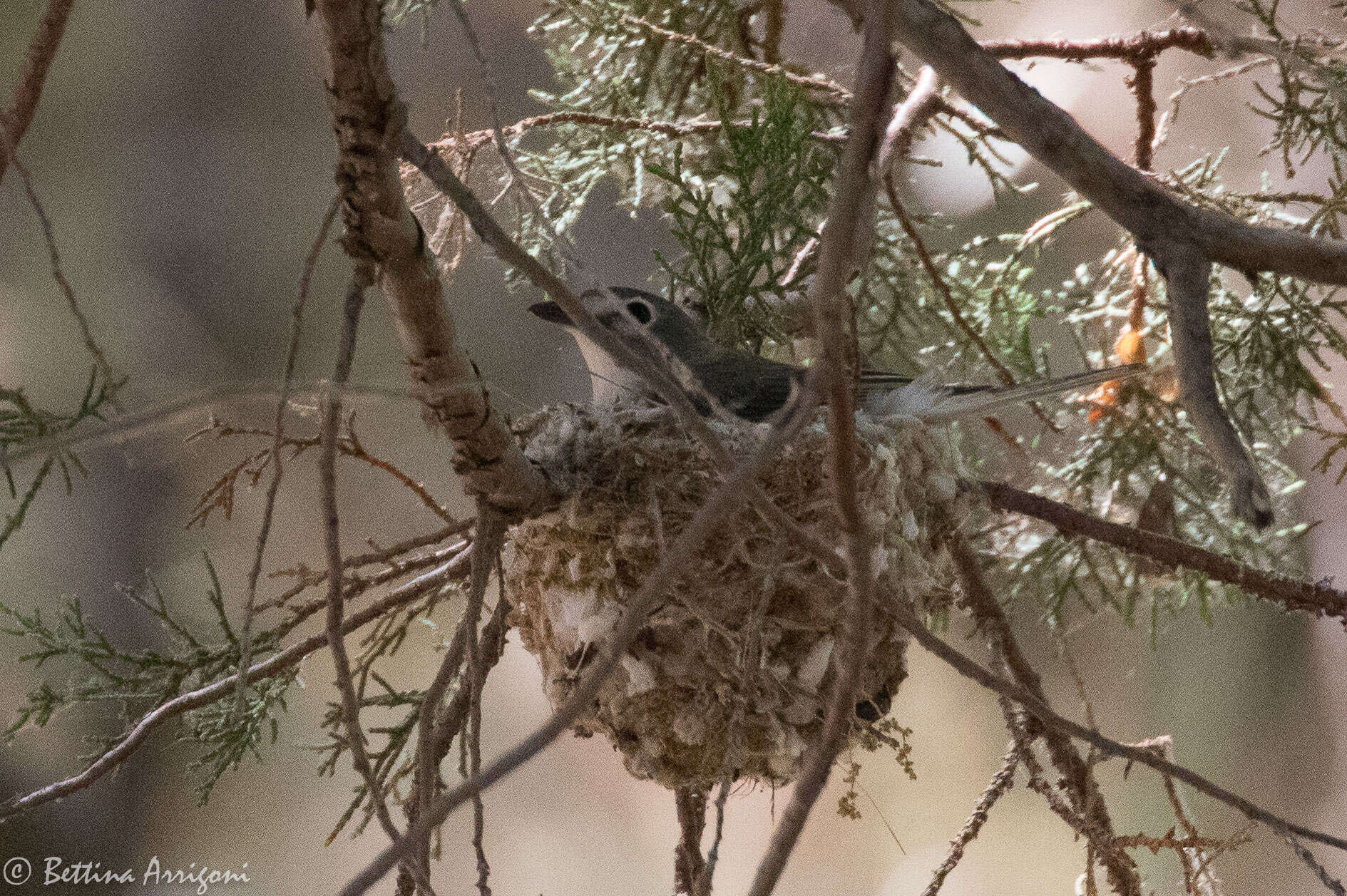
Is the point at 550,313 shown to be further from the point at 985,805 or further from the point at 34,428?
the point at 985,805

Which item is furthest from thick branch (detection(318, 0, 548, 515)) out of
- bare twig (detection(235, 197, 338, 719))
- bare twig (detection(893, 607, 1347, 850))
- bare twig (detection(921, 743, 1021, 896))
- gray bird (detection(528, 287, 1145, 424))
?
bare twig (detection(921, 743, 1021, 896))

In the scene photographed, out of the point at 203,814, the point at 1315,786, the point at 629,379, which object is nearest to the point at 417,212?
the point at 629,379

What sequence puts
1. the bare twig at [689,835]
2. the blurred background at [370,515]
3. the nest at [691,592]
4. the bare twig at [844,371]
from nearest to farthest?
1. the bare twig at [844,371]
2. the nest at [691,592]
3. the bare twig at [689,835]
4. the blurred background at [370,515]

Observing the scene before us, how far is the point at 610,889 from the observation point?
2.72 meters

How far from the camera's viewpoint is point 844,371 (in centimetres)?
59

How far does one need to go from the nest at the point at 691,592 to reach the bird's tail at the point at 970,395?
206 millimetres

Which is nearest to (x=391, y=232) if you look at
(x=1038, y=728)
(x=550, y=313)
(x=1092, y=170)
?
(x=1092, y=170)

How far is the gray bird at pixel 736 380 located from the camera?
1.84 m

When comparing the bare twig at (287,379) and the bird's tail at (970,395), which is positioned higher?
the bird's tail at (970,395)

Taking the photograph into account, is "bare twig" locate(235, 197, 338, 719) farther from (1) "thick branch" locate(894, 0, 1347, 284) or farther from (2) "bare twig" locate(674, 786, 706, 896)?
(2) "bare twig" locate(674, 786, 706, 896)

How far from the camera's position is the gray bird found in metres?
1.84

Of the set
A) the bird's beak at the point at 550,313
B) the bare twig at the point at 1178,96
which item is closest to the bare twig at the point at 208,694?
the bird's beak at the point at 550,313

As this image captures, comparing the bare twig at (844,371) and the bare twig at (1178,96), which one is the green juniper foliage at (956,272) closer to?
the bare twig at (1178,96)

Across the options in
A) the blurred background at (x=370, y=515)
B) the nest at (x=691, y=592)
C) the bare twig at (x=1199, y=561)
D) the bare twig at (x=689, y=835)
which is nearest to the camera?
the nest at (x=691, y=592)
